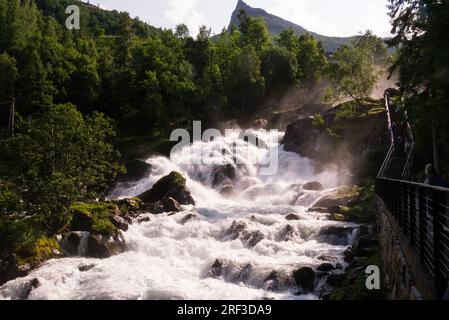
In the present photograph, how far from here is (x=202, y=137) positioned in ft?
175

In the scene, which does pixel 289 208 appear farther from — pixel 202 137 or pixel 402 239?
pixel 202 137

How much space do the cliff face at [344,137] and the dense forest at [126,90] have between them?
387cm

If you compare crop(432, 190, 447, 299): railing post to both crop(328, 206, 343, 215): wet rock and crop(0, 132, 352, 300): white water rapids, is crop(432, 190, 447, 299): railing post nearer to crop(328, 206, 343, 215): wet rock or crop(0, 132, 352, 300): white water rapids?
crop(0, 132, 352, 300): white water rapids

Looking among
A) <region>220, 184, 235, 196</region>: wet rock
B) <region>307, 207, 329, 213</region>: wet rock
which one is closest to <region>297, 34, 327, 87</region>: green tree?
<region>220, 184, 235, 196</region>: wet rock

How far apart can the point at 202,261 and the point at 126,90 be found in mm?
44986

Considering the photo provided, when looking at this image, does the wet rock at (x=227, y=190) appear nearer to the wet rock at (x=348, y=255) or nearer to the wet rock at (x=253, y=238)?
the wet rock at (x=253, y=238)

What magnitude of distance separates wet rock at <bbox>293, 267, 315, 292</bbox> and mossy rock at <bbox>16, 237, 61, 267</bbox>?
11125mm

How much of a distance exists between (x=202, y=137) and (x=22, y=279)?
3695 centimetres

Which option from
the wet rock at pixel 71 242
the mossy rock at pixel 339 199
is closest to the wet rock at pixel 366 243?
the mossy rock at pixel 339 199

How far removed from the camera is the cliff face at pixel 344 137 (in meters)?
35.8

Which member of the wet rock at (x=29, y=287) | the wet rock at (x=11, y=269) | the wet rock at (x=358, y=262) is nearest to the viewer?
the wet rock at (x=358, y=262)

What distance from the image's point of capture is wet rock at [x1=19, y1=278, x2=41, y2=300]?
16.8 metres

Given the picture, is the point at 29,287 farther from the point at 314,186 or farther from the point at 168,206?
the point at 314,186

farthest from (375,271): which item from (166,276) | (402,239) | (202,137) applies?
(202,137)
